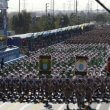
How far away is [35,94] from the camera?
20.9 metres

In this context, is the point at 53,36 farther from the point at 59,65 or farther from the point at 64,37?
the point at 59,65

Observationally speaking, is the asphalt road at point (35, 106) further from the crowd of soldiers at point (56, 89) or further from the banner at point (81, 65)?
the banner at point (81, 65)

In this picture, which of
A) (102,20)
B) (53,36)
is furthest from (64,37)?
(102,20)

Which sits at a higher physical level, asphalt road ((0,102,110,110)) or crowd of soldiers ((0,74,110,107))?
crowd of soldiers ((0,74,110,107))

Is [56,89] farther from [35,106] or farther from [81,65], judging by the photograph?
[81,65]

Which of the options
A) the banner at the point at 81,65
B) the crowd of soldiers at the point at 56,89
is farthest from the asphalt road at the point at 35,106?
the banner at the point at 81,65

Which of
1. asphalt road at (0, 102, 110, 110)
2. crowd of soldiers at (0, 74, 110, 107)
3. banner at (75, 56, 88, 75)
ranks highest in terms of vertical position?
banner at (75, 56, 88, 75)

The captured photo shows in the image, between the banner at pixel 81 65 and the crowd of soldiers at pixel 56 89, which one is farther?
the banner at pixel 81 65

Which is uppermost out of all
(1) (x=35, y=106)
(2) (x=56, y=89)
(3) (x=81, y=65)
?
(3) (x=81, y=65)

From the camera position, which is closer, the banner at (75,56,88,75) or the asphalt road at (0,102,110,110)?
the asphalt road at (0,102,110,110)

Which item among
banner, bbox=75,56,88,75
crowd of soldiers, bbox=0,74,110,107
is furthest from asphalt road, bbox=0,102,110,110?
banner, bbox=75,56,88,75

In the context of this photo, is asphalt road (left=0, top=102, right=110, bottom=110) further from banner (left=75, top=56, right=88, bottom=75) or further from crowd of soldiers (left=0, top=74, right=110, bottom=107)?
banner (left=75, top=56, right=88, bottom=75)

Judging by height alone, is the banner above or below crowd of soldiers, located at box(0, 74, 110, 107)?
above

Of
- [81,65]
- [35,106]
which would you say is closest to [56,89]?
[35,106]
